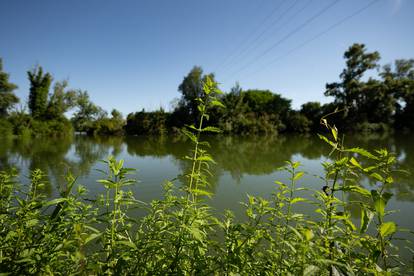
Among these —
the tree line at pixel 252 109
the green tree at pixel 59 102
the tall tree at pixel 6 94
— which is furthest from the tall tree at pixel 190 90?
the tall tree at pixel 6 94

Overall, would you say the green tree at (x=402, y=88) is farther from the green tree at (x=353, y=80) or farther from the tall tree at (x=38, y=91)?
the tall tree at (x=38, y=91)

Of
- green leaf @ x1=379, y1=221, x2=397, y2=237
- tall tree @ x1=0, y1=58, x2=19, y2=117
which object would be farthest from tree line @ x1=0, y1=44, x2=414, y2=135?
green leaf @ x1=379, y1=221, x2=397, y2=237

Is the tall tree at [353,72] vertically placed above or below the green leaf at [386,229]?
above

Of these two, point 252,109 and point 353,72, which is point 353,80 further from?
point 252,109

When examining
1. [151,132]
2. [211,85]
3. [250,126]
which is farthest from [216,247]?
Result: [151,132]

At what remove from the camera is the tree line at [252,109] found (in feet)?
83.8

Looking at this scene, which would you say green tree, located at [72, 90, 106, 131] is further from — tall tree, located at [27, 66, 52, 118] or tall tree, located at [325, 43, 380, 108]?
tall tree, located at [325, 43, 380, 108]

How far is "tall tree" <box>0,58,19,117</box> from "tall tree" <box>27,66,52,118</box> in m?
2.90

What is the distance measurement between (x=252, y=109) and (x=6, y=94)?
35246 mm

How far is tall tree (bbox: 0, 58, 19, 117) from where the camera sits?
25086mm

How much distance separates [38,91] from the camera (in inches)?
1002

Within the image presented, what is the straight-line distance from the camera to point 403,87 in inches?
1038

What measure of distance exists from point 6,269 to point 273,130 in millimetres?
31970

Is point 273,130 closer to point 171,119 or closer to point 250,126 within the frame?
point 250,126
